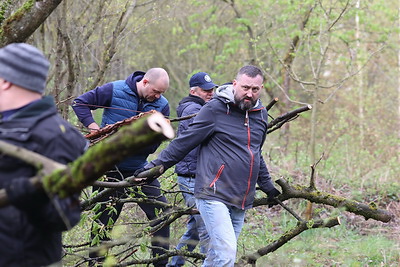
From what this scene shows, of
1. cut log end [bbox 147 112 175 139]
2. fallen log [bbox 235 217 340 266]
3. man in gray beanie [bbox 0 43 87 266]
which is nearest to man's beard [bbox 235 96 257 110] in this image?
fallen log [bbox 235 217 340 266]

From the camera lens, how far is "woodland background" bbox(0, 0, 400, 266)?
28.2 ft

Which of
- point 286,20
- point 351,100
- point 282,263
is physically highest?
point 286,20

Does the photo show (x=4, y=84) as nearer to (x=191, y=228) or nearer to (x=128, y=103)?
(x=128, y=103)

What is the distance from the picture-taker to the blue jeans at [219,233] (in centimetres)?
515

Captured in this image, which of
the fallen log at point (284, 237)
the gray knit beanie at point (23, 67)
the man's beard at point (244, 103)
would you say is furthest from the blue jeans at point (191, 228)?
the gray knit beanie at point (23, 67)

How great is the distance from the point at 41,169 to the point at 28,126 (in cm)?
35

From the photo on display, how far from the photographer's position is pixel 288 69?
1166 cm

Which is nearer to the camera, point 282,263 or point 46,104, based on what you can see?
point 46,104

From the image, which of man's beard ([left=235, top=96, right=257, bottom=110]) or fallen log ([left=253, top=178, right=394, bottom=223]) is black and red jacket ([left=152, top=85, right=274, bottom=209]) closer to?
man's beard ([left=235, top=96, right=257, bottom=110])

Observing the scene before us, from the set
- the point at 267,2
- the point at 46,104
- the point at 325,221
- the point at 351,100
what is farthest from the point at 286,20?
the point at 46,104

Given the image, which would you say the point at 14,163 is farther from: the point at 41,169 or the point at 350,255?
the point at 350,255

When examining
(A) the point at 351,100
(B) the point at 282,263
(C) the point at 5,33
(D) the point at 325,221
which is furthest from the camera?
(A) the point at 351,100

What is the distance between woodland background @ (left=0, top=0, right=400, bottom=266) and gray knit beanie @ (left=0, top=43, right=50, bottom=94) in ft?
7.31

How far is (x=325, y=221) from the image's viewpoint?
5.71 metres
